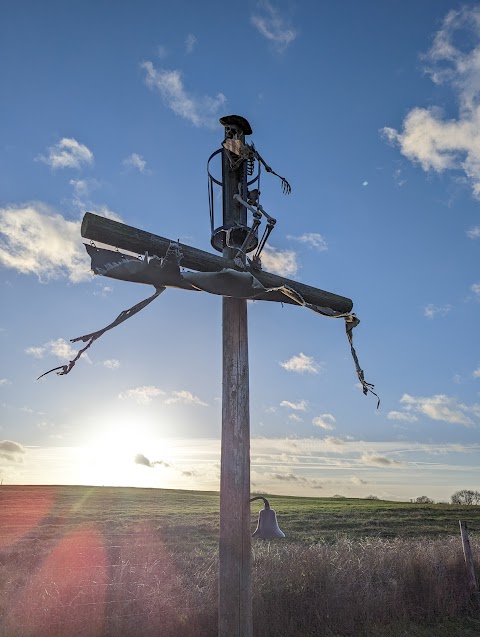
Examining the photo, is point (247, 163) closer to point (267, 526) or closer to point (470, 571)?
point (267, 526)

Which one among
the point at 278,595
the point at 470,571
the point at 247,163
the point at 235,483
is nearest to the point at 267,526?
the point at 235,483

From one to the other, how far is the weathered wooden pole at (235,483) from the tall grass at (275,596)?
3039 millimetres

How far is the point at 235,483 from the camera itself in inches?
207

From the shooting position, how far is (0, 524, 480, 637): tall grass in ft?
24.9

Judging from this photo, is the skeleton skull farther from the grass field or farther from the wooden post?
the wooden post

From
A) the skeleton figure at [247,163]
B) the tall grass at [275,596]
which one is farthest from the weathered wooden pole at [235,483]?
the tall grass at [275,596]

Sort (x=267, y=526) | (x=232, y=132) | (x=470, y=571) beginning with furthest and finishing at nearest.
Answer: (x=470, y=571)
(x=267, y=526)
(x=232, y=132)

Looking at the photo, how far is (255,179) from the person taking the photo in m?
7.19

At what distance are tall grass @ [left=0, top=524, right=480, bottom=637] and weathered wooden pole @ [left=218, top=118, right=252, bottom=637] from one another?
3039mm

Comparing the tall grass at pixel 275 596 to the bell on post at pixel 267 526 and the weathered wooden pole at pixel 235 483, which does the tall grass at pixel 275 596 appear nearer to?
the bell on post at pixel 267 526

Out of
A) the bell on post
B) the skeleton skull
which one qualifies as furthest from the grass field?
the skeleton skull

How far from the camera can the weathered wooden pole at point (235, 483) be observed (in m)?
5.08

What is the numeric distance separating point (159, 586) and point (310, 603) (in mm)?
2699

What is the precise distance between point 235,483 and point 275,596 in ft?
15.6
